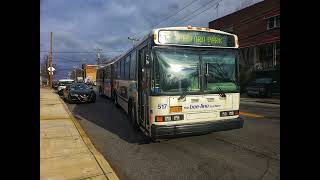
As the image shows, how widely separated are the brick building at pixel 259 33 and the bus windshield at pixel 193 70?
82.4ft

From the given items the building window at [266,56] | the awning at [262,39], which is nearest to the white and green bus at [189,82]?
the awning at [262,39]

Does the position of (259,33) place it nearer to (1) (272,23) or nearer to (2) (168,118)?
(1) (272,23)

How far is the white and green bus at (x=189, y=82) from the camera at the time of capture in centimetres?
713

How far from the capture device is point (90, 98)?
2092 centimetres

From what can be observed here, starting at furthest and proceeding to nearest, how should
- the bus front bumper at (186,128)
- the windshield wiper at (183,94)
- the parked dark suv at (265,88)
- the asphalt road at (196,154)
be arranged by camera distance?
1. the parked dark suv at (265,88)
2. the windshield wiper at (183,94)
3. the bus front bumper at (186,128)
4. the asphalt road at (196,154)

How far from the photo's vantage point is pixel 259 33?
3547 centimetres

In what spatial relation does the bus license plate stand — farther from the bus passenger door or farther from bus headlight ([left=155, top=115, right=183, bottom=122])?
the bus passenger door

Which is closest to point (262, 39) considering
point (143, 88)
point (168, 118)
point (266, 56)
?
point (266, 56)

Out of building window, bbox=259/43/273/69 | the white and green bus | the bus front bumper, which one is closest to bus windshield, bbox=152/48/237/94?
the white and green bus

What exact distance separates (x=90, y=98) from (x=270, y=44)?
2249 cm

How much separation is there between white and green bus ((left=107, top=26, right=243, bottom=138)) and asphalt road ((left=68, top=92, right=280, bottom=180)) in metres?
0.51

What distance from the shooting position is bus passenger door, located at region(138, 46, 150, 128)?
25.2ft

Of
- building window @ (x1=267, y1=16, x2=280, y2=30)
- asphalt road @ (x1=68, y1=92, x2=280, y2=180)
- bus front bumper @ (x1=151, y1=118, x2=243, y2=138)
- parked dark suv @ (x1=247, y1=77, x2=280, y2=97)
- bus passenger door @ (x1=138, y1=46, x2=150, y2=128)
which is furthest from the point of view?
building window @ (x1=267, y1=16, x2=280, y2=30)

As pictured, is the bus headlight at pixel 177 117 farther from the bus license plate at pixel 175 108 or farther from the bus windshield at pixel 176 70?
the bus windshield at pixel 176 70
